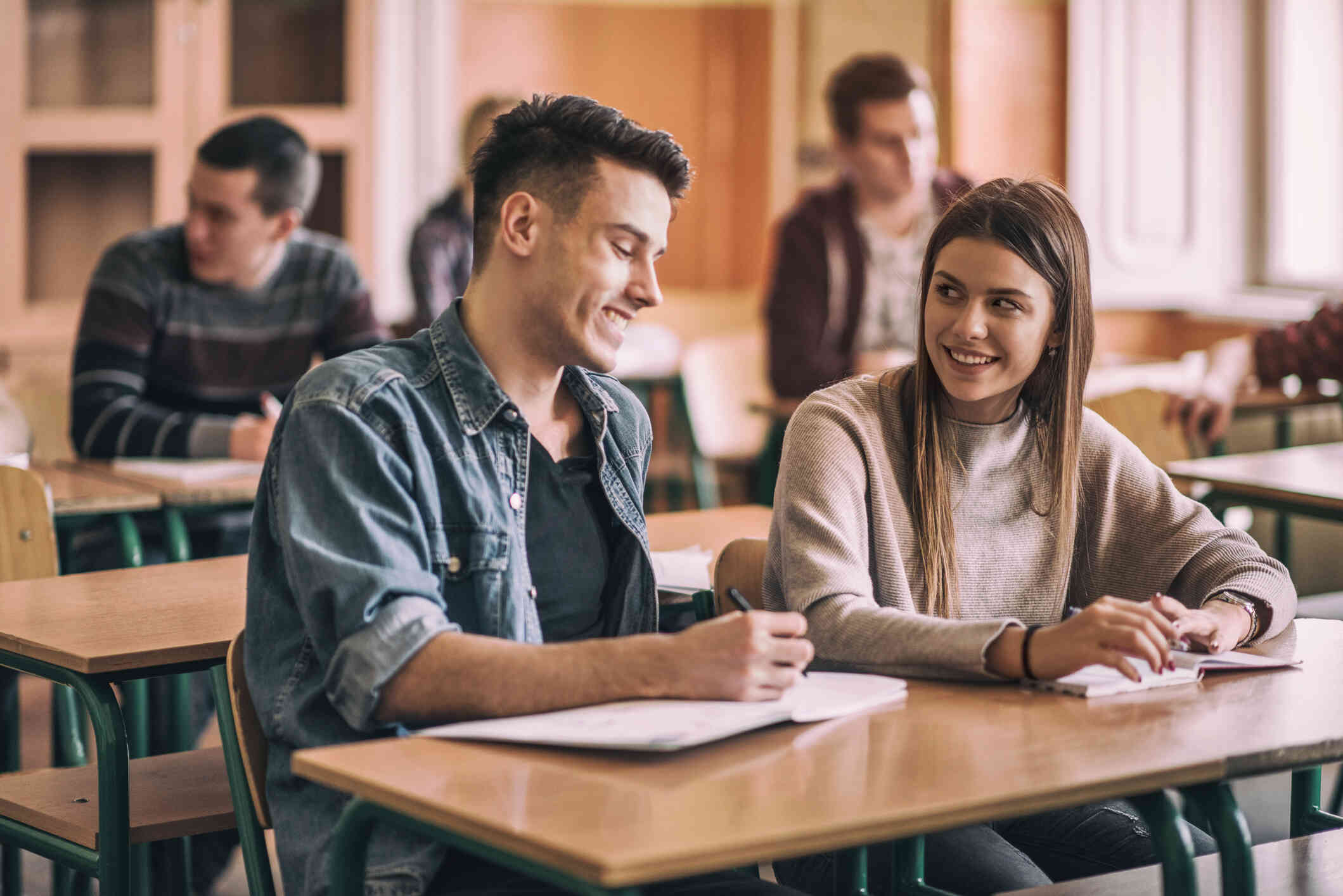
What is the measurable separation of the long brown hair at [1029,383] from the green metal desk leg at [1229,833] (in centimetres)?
46

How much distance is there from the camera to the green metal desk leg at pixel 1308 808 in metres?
1.88

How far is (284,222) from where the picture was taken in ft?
10.5

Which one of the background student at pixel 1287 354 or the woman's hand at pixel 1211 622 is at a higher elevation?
the background student at pixel 1287 354

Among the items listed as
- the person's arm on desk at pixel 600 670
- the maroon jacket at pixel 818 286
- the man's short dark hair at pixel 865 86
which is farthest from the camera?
the maroon jacket at pixel 818 286

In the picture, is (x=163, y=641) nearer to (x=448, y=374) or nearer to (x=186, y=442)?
(x=448, y=374)

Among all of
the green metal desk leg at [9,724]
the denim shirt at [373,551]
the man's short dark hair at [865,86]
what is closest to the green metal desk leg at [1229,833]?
the denim shirt at [373,551]

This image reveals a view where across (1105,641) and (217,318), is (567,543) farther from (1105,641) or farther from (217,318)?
(217,318)

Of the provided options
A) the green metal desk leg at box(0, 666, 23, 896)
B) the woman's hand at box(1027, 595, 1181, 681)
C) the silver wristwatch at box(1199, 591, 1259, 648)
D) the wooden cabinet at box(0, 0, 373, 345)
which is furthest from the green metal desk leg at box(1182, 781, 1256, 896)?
the wooden cabinet at box(0, 0, 373, 345)

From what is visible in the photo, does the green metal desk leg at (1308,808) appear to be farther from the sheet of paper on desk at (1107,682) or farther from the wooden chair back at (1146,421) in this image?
the wooden chair back at (1146,421)

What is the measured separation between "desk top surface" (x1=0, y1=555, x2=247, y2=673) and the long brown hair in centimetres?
74

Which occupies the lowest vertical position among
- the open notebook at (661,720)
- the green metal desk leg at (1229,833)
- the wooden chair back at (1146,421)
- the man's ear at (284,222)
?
the green metal desk leg at (1229,833)

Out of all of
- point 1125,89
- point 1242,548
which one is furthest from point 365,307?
point 1125,89

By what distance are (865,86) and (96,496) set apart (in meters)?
2.11

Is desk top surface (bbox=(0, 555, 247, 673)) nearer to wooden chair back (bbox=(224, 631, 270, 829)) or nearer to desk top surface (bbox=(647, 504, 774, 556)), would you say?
wooden chair back (bbox=(224, 631, 270, 829))
